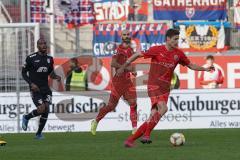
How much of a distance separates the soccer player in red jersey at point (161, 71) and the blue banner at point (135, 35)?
1411cm

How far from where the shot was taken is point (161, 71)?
15477 mm

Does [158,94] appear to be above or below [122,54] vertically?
below

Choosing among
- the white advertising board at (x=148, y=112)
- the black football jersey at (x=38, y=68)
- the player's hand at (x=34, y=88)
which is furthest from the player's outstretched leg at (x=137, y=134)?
the white advertising board at (x=148, y=112)

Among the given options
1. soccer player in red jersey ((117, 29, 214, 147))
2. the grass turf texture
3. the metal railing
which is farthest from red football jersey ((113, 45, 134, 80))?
the metal railing

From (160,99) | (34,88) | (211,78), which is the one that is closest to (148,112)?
(211,78)

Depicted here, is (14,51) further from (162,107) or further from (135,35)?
(162,107)

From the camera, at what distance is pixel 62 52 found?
29078mm

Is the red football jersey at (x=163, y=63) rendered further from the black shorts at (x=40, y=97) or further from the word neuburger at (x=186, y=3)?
the word neuburger at (x=186, y=3)

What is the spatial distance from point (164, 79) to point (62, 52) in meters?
13.9

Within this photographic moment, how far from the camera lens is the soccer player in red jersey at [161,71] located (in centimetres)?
1508

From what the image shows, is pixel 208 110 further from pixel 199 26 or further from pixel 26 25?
pixel 199 26

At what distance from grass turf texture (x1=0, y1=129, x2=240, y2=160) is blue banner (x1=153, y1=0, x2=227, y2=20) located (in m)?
11.5

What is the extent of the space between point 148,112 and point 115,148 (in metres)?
7.80

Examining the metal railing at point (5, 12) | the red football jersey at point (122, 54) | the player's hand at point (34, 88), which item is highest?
the metal railing at point (5, 12)
